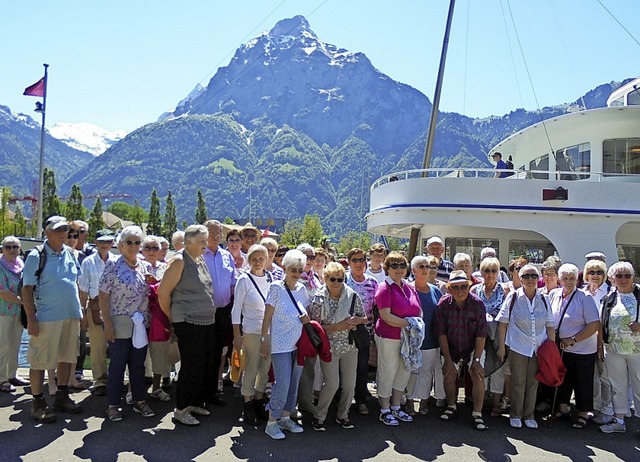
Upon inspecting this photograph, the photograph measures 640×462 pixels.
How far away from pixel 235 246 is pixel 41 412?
2.62 metres

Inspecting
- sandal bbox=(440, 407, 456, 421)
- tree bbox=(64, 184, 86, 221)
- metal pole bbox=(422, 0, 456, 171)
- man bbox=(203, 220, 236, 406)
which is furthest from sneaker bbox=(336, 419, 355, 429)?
tree bbox=(64, 184, 86, 221)

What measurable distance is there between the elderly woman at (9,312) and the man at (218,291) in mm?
2198

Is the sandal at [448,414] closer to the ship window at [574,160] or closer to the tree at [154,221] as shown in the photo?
the ship window at [574,160]

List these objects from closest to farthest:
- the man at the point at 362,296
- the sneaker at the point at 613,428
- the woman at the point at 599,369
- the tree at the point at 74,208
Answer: the sneaker at the point at 613,428, the woman at the point at 599,369, the man at the point at 362,296, the tree at the point at 74,208

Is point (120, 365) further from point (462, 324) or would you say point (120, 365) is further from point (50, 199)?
point (50, 199)

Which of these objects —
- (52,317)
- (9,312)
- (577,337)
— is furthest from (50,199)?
(577,337)

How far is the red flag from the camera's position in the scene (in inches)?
850

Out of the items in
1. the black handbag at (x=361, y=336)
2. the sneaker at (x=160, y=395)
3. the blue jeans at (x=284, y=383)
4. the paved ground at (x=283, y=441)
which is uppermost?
the black handbag at (x=361, y=336)

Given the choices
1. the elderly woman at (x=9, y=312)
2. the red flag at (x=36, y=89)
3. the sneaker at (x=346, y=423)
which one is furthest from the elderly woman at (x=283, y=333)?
the red flag at (x=36, y=89)

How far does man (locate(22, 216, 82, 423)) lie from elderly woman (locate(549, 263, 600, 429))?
5095 millimetres

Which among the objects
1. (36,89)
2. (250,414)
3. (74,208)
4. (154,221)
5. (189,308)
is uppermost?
(36,89)

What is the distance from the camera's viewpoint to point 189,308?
16.0ft

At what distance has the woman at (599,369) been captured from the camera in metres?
5.36

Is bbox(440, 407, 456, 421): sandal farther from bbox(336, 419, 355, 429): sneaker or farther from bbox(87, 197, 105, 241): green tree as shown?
bbox(87, 197, 105, 241): green tree
